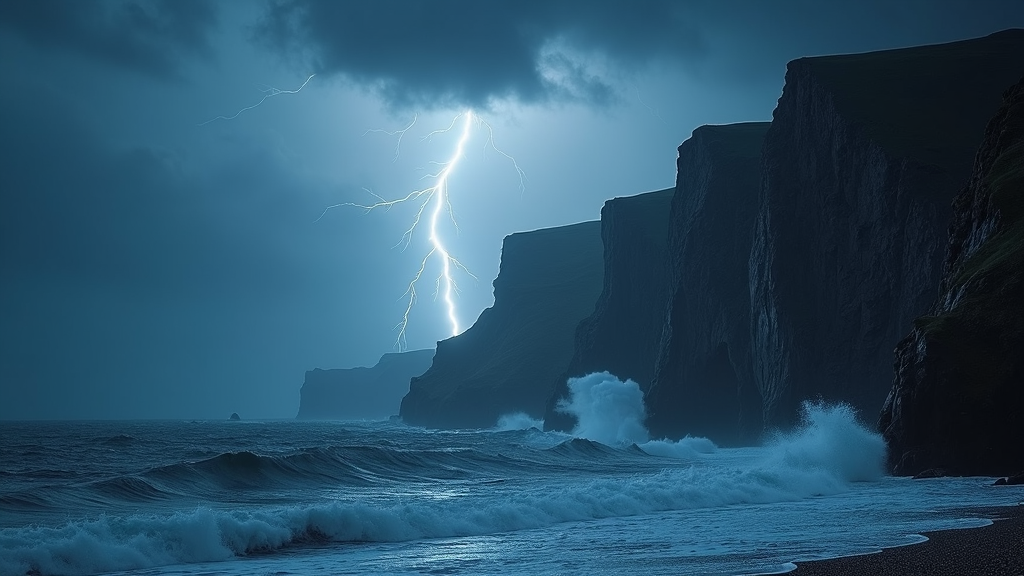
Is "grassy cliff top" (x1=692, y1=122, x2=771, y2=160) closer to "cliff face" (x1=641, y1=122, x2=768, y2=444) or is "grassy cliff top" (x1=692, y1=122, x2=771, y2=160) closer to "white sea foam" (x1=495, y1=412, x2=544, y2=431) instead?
"cliff face" (x1=641, y1=122, x2=768, y2=444)

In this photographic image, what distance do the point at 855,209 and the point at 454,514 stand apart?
159 ft

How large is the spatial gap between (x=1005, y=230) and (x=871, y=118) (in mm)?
27738

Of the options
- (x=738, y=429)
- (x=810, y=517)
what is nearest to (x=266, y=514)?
(x=810, y=517)

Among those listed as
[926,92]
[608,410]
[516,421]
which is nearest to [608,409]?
[608,410]

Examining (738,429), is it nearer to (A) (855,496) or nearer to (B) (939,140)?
(B) (939,140)

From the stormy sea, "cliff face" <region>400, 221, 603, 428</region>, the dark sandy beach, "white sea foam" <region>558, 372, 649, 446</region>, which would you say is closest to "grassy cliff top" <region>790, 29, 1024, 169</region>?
the stormy sea

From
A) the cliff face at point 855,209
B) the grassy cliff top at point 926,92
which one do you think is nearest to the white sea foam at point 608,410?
the cliff face at point 855,209

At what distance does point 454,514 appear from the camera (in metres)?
19.2

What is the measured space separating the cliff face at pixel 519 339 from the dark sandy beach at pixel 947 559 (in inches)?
4421

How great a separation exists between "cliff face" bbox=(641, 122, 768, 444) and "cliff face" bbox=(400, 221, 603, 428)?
151 feet

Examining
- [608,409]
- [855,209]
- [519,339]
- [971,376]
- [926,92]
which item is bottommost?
[971,376]

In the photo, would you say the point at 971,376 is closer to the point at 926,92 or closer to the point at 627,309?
the point at 926,92

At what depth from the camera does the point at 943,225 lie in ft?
169

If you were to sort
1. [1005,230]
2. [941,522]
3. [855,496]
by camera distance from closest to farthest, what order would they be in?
[941,522], [855,496], [1005,230]
